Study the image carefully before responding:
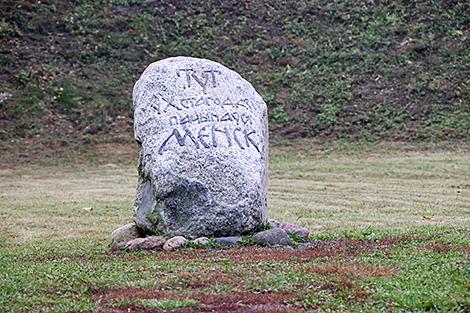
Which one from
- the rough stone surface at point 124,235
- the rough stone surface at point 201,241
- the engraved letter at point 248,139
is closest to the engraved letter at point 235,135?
the engraved letter at point 248,139

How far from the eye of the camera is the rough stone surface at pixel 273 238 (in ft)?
48.5

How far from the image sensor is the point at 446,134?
37.5 meters

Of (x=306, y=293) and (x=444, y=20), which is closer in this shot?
(x=306, y=293)

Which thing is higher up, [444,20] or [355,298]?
[444,20]

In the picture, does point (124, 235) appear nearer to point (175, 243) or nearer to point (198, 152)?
point (175, 243)

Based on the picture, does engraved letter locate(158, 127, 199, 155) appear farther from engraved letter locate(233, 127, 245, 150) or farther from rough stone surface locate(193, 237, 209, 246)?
rough stone surface locate(193, 237, 209, 246)

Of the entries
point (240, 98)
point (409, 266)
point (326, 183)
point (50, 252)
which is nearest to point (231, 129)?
point (240, 98)

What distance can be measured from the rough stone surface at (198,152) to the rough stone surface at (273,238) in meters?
0.53

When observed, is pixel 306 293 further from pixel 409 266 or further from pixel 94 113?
pixel 94 113

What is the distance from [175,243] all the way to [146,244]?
19.8 inches

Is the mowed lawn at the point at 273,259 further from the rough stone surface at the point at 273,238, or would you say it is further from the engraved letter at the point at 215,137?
the engraved letter at the point at 215,137

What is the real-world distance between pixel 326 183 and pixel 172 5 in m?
24.8

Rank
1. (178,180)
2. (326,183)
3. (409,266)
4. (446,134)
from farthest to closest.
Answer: (446,134) → (326,183) → (178,180) → (409,266)

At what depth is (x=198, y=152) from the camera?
1529 centimetres
